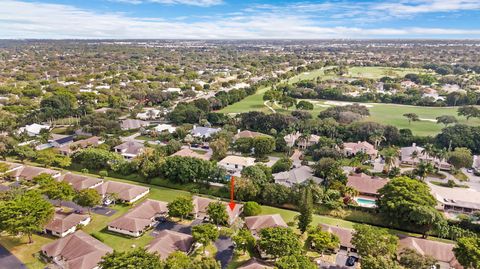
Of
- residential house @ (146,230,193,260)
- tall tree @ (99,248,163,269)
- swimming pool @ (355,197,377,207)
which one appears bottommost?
swimming pool @ (355,197,377,207)

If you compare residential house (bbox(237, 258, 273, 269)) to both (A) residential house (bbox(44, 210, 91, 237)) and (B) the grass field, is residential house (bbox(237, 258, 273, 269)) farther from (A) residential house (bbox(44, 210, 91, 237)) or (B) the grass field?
(B) the grass field

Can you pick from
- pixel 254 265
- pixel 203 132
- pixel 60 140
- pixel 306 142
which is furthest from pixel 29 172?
pixel 306 142

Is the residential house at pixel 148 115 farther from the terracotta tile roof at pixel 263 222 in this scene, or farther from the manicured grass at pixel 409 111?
the terracotta tile roof at pixel 263 222

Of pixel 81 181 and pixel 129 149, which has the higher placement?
pixel 129 149

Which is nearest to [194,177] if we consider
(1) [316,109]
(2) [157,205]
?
(2) [157,205]

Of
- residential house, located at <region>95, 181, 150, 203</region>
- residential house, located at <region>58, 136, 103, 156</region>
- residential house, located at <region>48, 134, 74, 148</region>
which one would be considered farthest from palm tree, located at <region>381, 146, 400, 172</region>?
residential house, located at <region>48, 134, 74, 148</region>

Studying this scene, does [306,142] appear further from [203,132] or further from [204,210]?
[204,210]

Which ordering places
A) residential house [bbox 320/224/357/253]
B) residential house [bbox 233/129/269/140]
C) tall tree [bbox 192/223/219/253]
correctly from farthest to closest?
residential house [bbox 233/129/269/140] < residential house [bbox 320/224/357/253] < tall tree [bbox 192/223/219/253]
